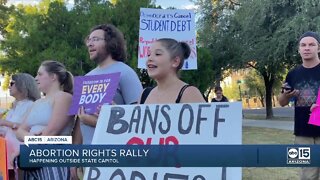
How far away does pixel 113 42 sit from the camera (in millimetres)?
3883

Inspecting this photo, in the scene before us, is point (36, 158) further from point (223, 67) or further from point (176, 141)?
point (223, 67)

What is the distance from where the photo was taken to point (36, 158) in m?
2.79

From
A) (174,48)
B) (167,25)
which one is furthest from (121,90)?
(167,25)

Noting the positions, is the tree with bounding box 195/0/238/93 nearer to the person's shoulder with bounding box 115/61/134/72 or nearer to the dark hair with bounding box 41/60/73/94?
the dark hair with bounding box 41/60/73/94

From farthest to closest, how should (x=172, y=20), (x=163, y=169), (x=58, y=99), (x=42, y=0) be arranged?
(x=42, y=0), (x=172, y=20), (x=58, y=99), (x=163, y=169)

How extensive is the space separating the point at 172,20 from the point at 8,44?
70.9 ft

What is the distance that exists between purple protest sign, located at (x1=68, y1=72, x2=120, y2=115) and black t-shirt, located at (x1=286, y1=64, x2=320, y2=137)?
1699mm

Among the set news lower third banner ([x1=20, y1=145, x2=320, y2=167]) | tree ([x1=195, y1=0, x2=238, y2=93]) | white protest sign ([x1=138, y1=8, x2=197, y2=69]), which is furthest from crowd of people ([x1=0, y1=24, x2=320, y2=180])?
tree ([x1=195, y1=0, x2=238, y2=93])

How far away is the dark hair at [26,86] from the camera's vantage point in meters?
4.88

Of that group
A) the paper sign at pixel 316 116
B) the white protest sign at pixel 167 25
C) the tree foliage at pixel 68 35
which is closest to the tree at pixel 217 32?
the tree foliage at pixel 68 35

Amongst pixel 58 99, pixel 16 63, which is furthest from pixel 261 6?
pixel 58 99

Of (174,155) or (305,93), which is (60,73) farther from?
(305,93)

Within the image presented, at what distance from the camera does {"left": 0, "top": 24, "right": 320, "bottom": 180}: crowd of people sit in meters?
3.29

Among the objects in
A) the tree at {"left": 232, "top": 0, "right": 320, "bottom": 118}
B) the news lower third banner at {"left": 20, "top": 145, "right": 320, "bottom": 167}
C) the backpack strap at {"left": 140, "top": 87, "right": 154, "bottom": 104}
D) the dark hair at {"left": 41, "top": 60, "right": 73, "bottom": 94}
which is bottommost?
the news lower third banner at {"left": 20, "top": 145, "right": 320, "bottom": 167}
